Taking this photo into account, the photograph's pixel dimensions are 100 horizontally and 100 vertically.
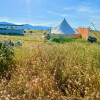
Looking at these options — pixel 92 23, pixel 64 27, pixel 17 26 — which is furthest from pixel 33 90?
pixel 17 26

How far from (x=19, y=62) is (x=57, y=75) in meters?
1.12

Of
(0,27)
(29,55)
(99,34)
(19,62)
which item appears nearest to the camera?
(19,62)

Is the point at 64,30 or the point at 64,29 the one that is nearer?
the point at 64,30

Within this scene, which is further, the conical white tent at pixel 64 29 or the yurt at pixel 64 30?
the conical white tent at pixel 64 29

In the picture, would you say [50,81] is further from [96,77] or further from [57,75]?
[96,77]

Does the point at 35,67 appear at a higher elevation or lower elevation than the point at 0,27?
lower

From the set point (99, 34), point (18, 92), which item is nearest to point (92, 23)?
point (99, 34)

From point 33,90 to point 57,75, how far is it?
648 millimetres

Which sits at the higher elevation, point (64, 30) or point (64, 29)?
point (64, 29)

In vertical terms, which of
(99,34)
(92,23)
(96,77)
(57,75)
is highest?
(92,23)

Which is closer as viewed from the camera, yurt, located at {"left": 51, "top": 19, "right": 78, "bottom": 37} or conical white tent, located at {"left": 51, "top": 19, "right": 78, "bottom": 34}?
yurt, located at {"left": 51, "top": 19, "right": 78, "bottom": 37}

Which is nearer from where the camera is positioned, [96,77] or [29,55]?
[96,77]

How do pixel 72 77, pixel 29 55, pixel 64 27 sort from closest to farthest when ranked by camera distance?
1. pixel 72 77
2. pixel 29 55
3. pixel 64 27

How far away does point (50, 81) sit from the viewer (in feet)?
6.09
